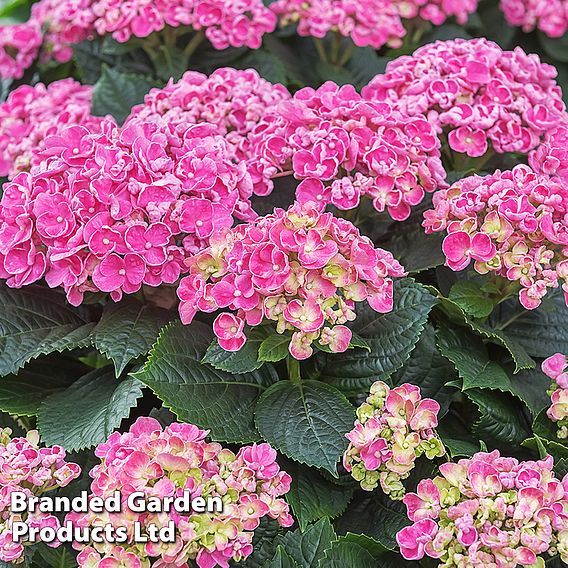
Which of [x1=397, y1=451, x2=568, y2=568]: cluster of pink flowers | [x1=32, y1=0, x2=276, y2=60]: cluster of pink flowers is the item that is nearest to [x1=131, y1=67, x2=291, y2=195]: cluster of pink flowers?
[x1=32, y1=0, x2=276, y2=60]: cluster of pink flowers

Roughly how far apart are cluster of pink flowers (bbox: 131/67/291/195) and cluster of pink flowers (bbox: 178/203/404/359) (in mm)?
393

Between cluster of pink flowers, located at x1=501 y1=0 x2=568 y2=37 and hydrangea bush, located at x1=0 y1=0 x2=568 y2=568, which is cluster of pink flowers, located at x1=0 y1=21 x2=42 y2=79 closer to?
hydrangea bush, located at x1=0 y1=0 x2=568 y2=568

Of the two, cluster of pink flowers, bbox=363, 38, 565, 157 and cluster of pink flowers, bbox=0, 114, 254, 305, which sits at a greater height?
cluster of pink flowers, bbox=0, 114, 254, 305

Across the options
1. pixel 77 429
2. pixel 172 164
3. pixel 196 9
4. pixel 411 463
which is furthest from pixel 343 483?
pixel 196 9

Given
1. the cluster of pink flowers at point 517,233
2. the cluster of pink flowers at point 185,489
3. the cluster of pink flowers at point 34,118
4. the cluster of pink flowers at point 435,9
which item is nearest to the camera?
the cluster of pink flowers at point 185,489

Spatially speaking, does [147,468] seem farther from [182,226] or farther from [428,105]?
[428,105]

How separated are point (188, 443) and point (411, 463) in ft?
1.06

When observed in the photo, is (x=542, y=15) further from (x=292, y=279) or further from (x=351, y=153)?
(x=292, y=279)

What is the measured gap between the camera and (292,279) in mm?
1271

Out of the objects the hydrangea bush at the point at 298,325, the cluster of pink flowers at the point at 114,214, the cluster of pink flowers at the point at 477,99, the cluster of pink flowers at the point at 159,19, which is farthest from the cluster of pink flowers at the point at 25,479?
the cluster of pink flowers at the point at 159,19

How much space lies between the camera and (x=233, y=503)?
1.17 metres

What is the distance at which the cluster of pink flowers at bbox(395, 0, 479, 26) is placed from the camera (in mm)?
2326

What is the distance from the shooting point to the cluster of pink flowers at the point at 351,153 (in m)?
1.55

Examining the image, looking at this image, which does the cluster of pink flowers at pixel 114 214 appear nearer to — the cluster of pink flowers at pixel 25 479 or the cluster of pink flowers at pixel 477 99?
the cluster of pink flowers at pixel 25 479
